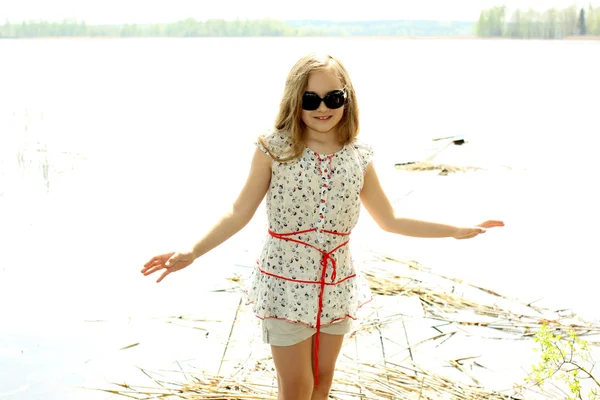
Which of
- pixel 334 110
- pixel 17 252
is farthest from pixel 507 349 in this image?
pixel 17 252

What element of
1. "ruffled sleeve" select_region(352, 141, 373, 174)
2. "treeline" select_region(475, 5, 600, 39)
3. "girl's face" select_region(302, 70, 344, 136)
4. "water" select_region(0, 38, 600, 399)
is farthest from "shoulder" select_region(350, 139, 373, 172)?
"treeline" select_region(475, 5, 600, 39)

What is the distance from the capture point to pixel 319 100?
173cm

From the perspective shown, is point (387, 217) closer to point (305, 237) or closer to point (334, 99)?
point (305, 237)

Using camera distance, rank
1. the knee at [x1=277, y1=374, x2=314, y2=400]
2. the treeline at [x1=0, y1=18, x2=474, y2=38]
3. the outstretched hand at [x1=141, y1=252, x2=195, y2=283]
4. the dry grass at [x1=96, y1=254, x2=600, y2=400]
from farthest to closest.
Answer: the treeline at [x1=0, y1=18, x2=474, y2=38]
the dry grass at [x1=96, y1=254, x2=600, y2=400]
the knee at [x1=277, y1=374, x2=314, y2=400]
the outstretched hand at [x1=141, y1=252, x2=195, y2=283]

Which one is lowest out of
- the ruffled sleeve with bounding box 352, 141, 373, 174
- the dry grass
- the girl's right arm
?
the dry grass

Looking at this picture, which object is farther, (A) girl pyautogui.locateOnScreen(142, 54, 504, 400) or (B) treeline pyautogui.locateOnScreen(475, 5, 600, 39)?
(B) treeline pyautogui.locateOnScreen(475, 5, 600, 39)

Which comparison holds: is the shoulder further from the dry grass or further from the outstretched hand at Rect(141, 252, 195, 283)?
the dry grass

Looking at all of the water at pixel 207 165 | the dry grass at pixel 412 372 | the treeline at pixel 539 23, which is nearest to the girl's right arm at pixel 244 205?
the water at pixel 207 165

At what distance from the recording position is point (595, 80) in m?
6.21

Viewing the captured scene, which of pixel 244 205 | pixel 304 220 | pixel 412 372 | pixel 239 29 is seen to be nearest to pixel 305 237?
pixel 304 220

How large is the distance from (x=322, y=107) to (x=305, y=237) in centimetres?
33

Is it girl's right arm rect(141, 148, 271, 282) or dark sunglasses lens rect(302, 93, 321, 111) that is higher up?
dark sunglasses lens rect(302, 93, 321, 111)

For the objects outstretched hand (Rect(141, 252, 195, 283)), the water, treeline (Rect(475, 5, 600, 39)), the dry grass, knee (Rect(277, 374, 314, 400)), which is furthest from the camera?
treeline (Rect(475, 5, 600, 39))

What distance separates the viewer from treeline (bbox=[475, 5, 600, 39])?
19.5 ft
